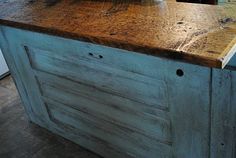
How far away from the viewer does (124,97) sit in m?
1.15

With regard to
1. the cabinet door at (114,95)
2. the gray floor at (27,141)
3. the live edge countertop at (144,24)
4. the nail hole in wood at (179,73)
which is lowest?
the gray floor at (27,141)

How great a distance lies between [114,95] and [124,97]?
0.06m

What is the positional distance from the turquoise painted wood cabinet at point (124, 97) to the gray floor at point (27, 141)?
0.22 ft

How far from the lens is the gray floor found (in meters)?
1.61

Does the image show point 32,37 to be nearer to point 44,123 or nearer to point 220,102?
point 44,123

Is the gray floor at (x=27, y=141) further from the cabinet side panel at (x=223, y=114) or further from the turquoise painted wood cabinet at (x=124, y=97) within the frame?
the cabinet side panel at (x=223, y=114)

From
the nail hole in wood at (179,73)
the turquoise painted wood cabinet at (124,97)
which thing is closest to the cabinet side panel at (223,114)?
the turquoise painted wood cabinet at (124,97)

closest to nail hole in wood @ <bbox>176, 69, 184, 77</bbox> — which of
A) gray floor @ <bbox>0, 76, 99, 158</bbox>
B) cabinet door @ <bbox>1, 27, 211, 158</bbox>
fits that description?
cabinet door @ <bbox>1, 27, 211, 158</bbox>

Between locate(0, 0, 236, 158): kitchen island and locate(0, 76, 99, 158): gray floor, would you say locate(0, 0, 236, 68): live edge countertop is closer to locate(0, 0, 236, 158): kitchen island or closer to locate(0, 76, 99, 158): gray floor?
locate(0, 0, 236, 158): kitchen island

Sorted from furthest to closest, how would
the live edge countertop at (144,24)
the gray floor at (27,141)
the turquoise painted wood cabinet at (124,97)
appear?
1. the gray floor at (27,141)
2. the turquoise painted wood cabinet at (124,97)
3. the live edge countertop at (144,24)

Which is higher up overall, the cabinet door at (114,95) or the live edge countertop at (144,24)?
the live edge countertop at (144,24)

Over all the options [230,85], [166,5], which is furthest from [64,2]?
[230,85]

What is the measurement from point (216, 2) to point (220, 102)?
34.6 inches

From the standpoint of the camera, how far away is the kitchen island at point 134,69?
867 mm
